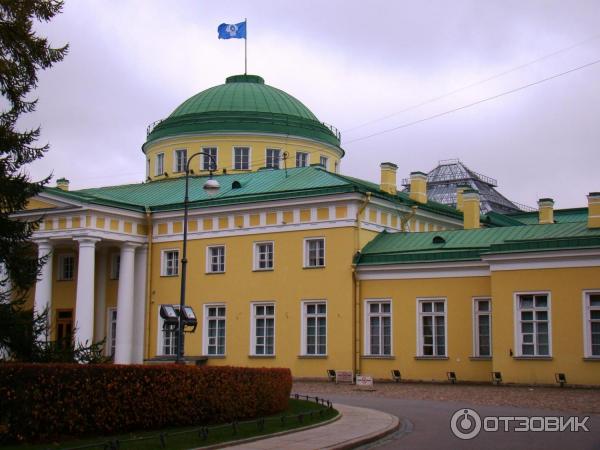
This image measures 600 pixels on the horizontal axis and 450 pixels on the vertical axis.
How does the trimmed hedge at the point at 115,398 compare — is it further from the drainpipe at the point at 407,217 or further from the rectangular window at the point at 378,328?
the drainpipe at the point at 407,217

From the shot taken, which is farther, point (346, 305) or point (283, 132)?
point (283, 132)

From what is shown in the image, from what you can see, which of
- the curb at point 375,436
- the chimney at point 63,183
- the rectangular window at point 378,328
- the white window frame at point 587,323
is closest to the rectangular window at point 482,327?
the rectangular window at point 378,328

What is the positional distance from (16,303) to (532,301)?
18.9 metres

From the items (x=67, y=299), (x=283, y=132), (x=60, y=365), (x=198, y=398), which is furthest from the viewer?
(x=283, y=132)

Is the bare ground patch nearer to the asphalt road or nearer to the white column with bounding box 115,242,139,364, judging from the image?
the asphalt road

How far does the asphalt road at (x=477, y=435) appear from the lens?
55.6 ft

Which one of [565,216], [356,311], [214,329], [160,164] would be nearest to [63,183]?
[160,164]

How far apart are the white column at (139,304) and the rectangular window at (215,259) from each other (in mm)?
3781

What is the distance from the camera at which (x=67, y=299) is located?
4525cm

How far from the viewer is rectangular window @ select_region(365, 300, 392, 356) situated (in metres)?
36.3

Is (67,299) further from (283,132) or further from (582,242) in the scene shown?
(582,242)

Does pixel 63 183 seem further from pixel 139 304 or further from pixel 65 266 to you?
pixel 139 304

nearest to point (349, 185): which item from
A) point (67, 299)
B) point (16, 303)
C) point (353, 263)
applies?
point (353, 263)

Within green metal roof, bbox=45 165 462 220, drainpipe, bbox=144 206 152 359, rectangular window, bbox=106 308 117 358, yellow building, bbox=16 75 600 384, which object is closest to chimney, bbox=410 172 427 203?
yellow building, bbox=16 75 600 384
